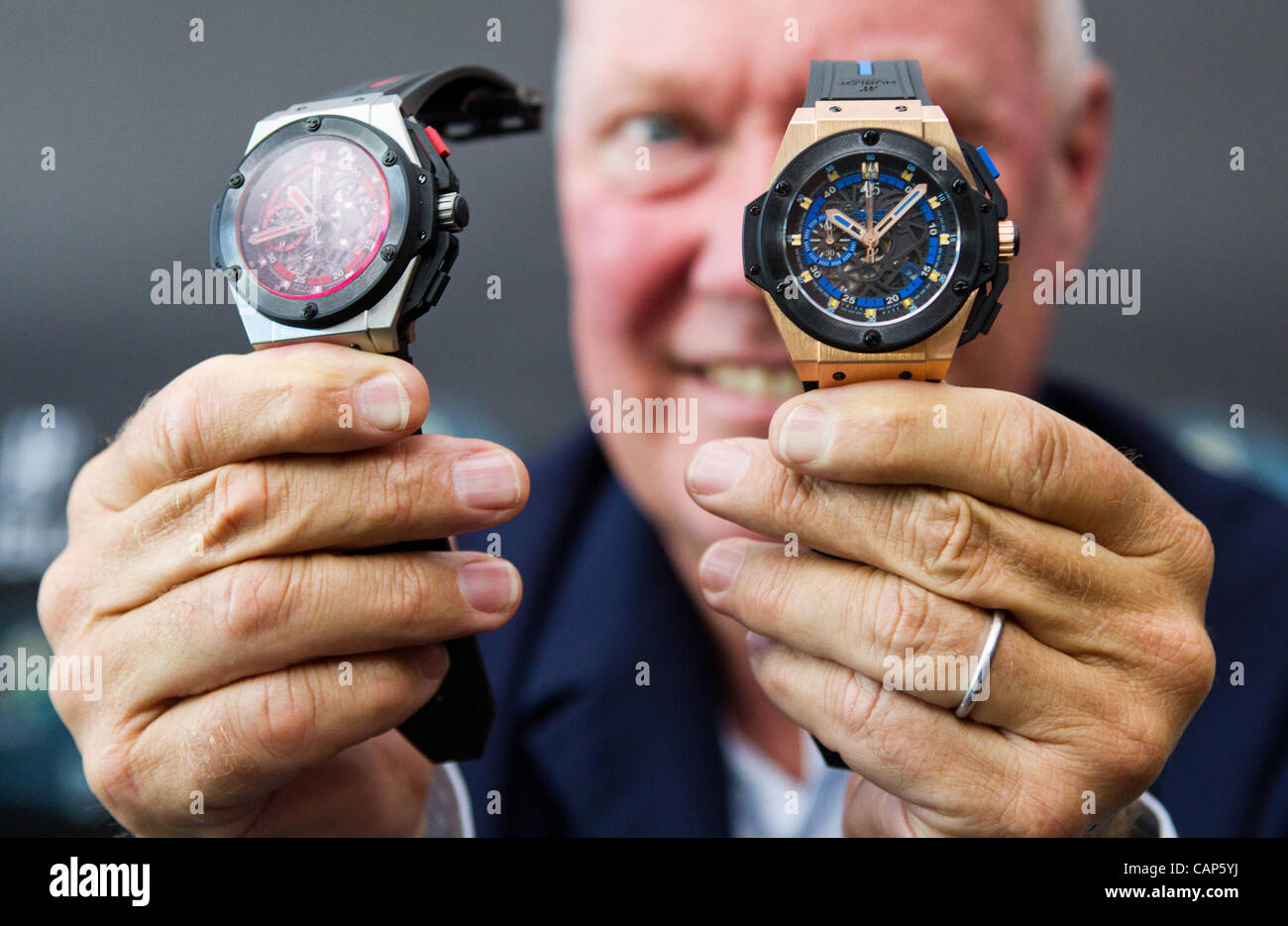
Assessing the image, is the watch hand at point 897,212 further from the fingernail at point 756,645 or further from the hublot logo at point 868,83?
the fingernail at point 756,645

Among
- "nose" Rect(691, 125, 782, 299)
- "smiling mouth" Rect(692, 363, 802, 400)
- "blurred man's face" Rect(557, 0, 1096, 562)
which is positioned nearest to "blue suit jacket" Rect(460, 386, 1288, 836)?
"blurred man's face" Rect(557, 0, 1096, 562)

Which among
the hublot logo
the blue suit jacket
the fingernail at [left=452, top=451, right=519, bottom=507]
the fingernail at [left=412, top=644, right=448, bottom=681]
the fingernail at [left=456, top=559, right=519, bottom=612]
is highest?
the hublot logo

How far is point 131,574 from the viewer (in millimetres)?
932

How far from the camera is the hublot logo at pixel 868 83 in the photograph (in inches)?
35.8

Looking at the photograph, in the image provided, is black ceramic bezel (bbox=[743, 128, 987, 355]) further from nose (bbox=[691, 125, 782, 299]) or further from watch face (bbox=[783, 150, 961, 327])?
nose (bbox=[691, 125, 782, 299])

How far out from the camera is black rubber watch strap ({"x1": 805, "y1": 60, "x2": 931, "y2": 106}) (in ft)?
2.96

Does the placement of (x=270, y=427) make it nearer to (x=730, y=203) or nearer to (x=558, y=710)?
(x=730, y=203)

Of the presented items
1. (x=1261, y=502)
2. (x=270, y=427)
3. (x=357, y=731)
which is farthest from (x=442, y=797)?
(x=1261, y=502)

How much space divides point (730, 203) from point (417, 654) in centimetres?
82

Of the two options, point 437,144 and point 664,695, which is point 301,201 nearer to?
point 437,144

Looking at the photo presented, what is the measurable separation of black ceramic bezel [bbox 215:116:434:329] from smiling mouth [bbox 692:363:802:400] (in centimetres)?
74

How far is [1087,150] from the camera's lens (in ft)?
5.37

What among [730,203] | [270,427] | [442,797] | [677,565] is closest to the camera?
[270,427]

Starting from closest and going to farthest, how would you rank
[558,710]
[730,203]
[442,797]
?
[442,797] < [730,203] < [558,710]
